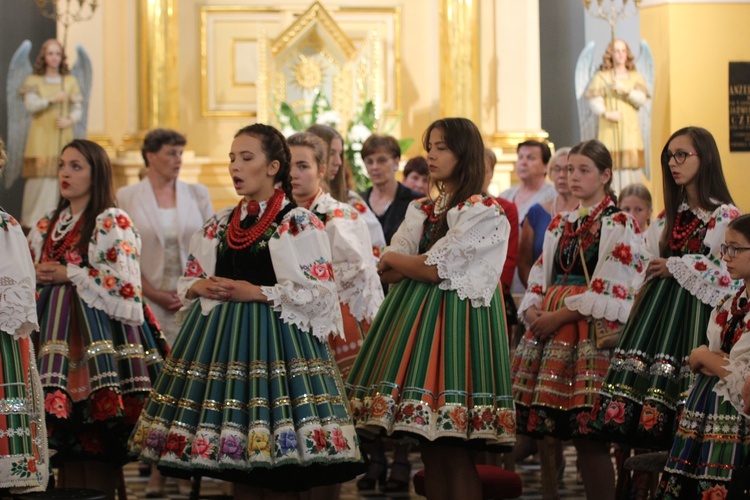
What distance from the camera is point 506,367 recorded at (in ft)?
13.0

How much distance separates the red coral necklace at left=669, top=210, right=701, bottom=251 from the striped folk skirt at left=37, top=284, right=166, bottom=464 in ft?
6.28

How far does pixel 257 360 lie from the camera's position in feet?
11.5

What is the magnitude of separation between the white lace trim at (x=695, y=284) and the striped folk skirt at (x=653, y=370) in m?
0.03

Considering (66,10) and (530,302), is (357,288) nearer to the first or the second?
(530,302)

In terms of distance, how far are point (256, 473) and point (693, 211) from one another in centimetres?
174

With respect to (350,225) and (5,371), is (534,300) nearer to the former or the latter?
(350,225)

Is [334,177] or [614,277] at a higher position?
[334,177]

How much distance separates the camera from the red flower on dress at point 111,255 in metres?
4.43

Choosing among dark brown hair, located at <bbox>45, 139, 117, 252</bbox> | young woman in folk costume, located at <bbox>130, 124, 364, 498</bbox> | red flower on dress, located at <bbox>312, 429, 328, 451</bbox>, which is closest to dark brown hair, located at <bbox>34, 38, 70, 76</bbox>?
dark brown hair, located at <bbox>45, 139, 117, 252</bbox>

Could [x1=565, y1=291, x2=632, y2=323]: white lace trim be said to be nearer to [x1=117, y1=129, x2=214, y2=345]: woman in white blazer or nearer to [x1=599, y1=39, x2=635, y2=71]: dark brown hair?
[x1=117, y1=129, x2=214, y2=345]: woman in white blazer

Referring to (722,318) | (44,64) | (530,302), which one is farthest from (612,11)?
(722,318)

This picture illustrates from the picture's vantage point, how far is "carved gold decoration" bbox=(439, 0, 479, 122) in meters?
9.40

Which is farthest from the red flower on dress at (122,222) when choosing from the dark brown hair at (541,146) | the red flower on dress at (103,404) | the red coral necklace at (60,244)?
the dark brown hair at (541,146)

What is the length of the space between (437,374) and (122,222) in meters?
1.36
